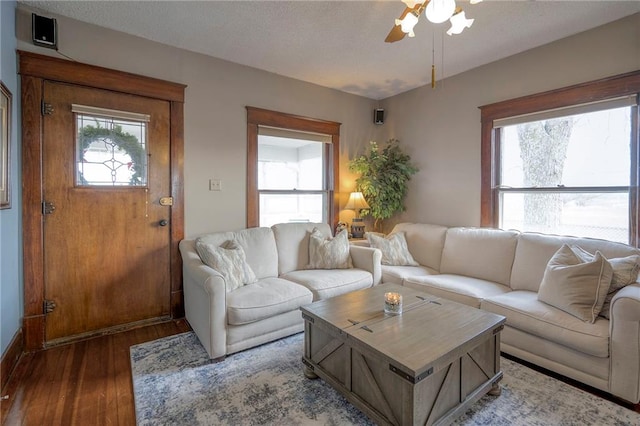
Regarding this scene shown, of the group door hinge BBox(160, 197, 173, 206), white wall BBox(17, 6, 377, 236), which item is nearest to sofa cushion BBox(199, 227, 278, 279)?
white wall BBox(17, 6, 377, 236)

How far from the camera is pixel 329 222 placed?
4406mm

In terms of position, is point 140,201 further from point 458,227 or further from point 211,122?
point 458,227

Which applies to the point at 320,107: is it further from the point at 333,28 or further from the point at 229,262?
the point at 229,262

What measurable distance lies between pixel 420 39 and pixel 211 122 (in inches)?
88.4

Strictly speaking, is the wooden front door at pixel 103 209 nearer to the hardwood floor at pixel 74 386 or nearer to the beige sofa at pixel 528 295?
the hardwood floor at pixel 74 386

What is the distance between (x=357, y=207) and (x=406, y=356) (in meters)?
2.78

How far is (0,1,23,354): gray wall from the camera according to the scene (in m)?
2.14

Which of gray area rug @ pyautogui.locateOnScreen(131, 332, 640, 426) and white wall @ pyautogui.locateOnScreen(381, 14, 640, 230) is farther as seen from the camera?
Answer: white wall @ pyautogui.locateOnScreen(381, 14, 640, 230)

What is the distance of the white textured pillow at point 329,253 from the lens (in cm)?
340

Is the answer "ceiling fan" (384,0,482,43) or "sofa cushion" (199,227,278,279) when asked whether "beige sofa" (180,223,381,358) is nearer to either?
"sofa cushion" (199,227,278,279)

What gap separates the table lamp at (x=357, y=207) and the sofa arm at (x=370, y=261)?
795 mm

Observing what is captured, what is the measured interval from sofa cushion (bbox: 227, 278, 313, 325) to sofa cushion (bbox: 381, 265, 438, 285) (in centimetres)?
102

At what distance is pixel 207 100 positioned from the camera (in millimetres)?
3314

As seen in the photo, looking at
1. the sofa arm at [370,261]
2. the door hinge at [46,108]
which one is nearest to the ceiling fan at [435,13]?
the sofa arm at [370,261]
